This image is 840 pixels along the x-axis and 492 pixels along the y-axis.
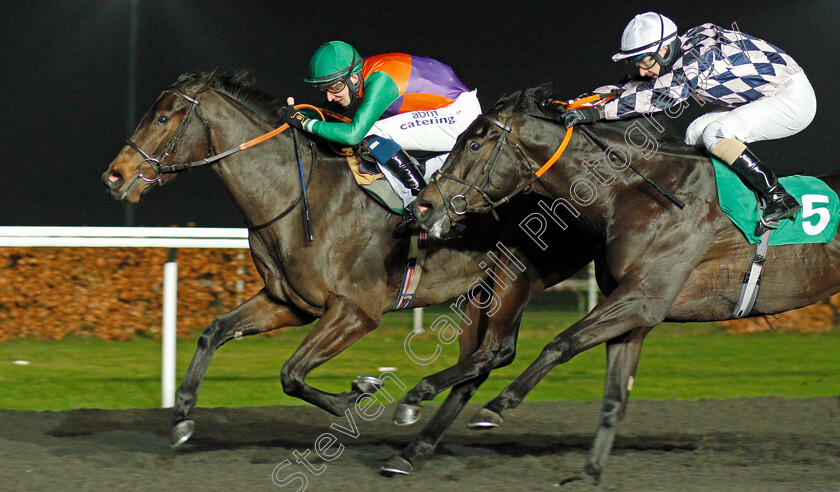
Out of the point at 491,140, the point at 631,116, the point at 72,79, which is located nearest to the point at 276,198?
the point at 491,140

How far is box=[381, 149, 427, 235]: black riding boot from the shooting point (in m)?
3.83

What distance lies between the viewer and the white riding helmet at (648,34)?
3.55 m

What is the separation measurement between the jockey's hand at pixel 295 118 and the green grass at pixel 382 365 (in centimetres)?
201

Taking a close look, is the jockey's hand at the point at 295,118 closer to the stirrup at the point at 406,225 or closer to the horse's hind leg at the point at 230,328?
the stirrup at the point at 406,225

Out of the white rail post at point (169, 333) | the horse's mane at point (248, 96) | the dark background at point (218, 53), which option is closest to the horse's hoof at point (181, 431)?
the white rail post at point (169, 333)

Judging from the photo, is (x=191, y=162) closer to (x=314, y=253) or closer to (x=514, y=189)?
(x=314, y=253)

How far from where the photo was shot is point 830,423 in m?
4.60

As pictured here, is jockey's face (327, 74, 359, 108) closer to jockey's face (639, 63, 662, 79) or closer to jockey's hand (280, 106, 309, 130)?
jockey's hand (280, 106, 309, 130)

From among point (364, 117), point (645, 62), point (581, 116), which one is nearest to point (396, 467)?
point (364, 117)

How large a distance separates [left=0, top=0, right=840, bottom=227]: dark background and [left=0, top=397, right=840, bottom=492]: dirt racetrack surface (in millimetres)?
6932

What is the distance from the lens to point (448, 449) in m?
4.09

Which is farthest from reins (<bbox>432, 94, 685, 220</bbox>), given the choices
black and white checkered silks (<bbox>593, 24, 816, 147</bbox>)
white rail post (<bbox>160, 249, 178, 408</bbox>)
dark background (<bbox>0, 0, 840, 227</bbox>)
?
dark background (<bbox>0, 0, 840, 227</bbox>)

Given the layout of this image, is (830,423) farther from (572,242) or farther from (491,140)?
(491,140)

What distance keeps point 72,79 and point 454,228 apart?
952 centimetres
